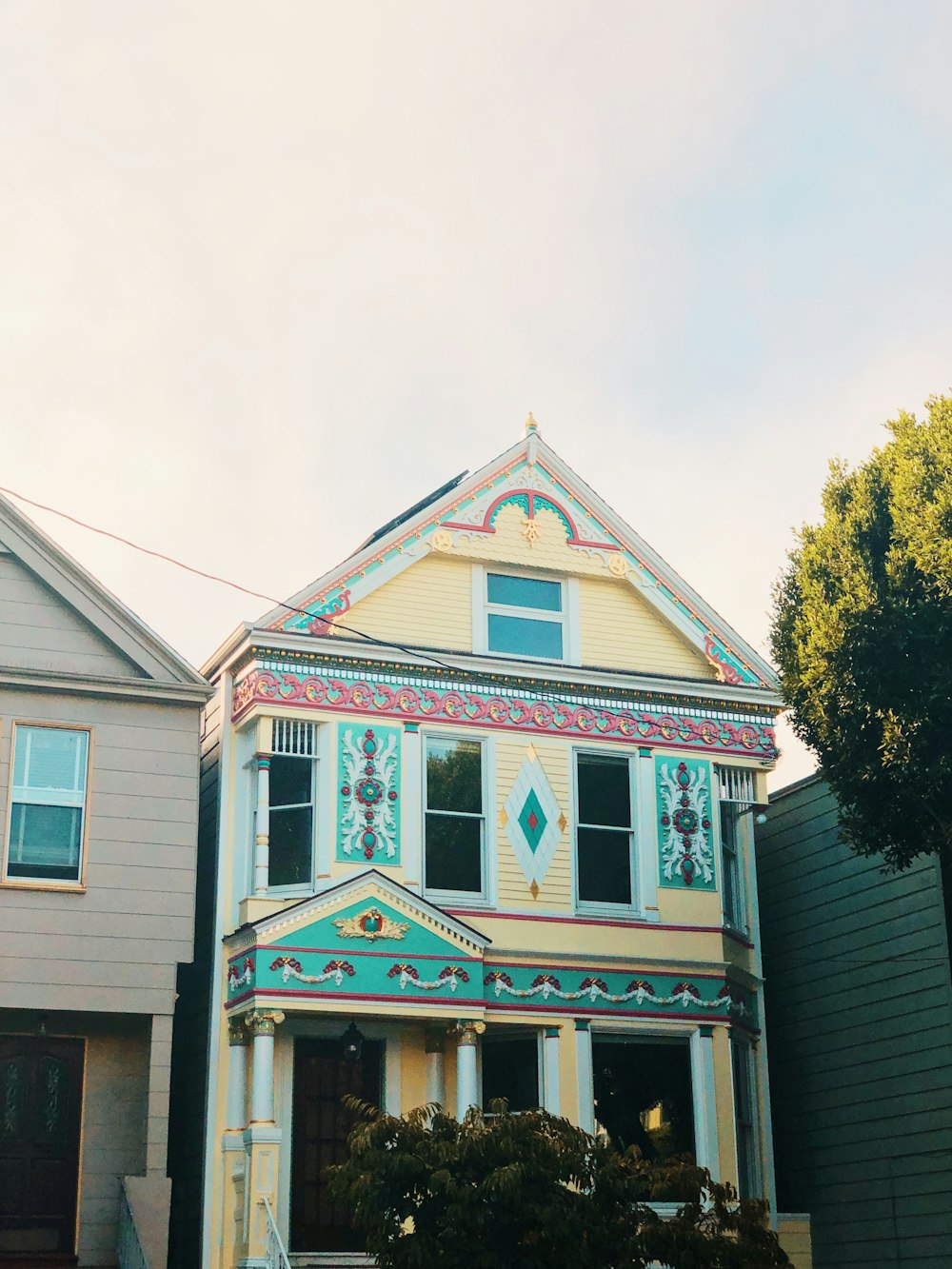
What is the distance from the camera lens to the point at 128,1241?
18.8 metres

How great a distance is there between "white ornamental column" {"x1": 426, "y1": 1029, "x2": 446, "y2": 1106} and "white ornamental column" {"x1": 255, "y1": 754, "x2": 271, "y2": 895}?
266cm

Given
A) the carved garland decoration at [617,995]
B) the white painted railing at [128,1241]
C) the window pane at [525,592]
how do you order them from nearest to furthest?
the white painted railing at [128,1241]
the carved garland decoration at [617,995]
the window pane at [525,592]

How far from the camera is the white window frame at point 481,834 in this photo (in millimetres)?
21391

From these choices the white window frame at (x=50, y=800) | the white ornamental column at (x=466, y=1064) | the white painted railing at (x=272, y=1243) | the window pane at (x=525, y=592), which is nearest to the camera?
the white painted railing at (x=272, y=1243)

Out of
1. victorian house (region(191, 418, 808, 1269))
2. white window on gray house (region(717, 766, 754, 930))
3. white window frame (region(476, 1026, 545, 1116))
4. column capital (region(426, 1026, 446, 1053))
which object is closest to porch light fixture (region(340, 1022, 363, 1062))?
victorian house (region(191, 418, 808, 1269))

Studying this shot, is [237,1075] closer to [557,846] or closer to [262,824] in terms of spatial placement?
[262,824]

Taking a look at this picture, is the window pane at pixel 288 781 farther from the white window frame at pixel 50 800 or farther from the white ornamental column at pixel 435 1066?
the white ornamental column at pixel 435 1066

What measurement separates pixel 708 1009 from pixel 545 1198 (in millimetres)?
7560

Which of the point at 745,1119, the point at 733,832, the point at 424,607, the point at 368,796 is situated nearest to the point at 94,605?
the point at 368,796

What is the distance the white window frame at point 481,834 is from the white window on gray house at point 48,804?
13.3 feet

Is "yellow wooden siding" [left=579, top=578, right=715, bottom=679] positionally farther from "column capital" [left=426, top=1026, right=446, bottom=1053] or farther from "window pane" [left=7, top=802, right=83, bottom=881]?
"window pane" [left=7, top=802, right=83, bottom=881]

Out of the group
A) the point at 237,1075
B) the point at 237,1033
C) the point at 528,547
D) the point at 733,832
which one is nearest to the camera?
the point at 237,1075

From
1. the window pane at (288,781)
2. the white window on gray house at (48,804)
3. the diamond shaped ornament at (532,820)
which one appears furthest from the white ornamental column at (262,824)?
the diamond shaped ornament at (532,820)

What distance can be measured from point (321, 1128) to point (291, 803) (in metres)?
3.73
